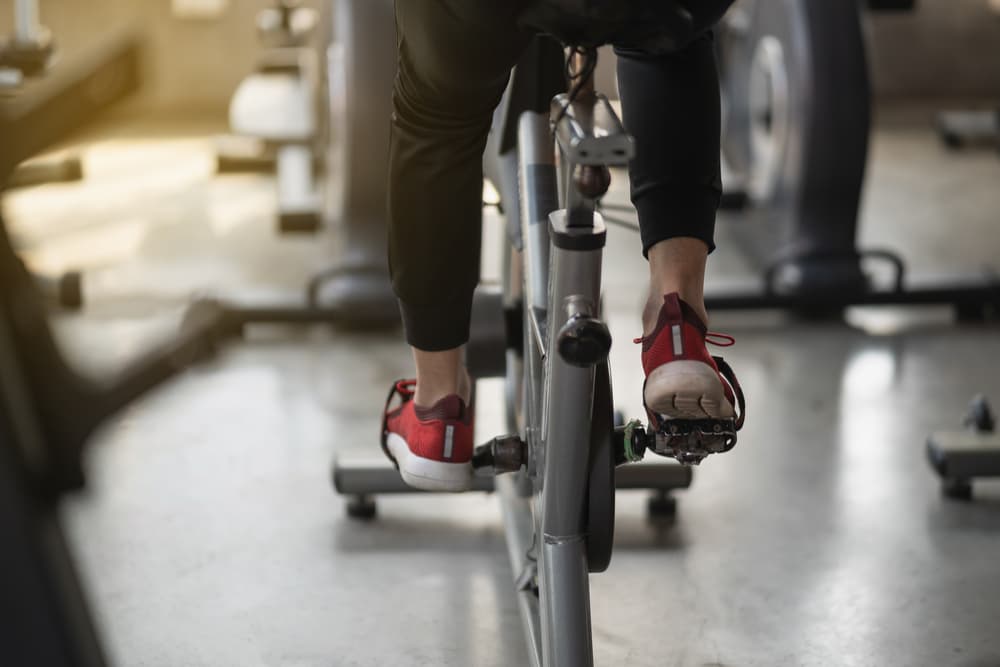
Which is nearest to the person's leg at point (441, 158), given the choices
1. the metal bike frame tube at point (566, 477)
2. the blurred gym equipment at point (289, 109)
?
the metal bike frame tube at point (566, 477)

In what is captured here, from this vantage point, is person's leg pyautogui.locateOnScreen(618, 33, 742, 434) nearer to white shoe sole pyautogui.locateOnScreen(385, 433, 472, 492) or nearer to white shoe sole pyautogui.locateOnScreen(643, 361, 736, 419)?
white shoe sole pyautogui.locateOnScreen(643, 361, 736, 419)

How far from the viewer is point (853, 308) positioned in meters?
2.68

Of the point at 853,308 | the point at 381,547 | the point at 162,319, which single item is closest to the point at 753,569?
the point at 381,547

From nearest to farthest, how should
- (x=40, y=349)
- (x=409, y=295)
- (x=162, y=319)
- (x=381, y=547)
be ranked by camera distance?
(x=40, y=349), (x=409, y=295), (x=381, y=547), (x=162, y=319)

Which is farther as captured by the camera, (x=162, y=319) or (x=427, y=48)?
(x=162, y=319)

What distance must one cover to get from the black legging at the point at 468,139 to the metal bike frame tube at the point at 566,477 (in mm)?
101

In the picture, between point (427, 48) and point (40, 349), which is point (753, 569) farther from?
point (40, 349)

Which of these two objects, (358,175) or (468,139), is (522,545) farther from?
(358,175)

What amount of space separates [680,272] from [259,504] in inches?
36.7

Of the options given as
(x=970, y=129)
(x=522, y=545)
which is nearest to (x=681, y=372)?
(x=522, y=545)

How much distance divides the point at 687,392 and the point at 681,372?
0.02 metres

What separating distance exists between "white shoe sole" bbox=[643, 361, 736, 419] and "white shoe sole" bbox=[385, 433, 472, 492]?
286 millimetres

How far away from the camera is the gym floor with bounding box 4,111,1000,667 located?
4.86 ft

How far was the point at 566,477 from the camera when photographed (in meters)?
1.18
